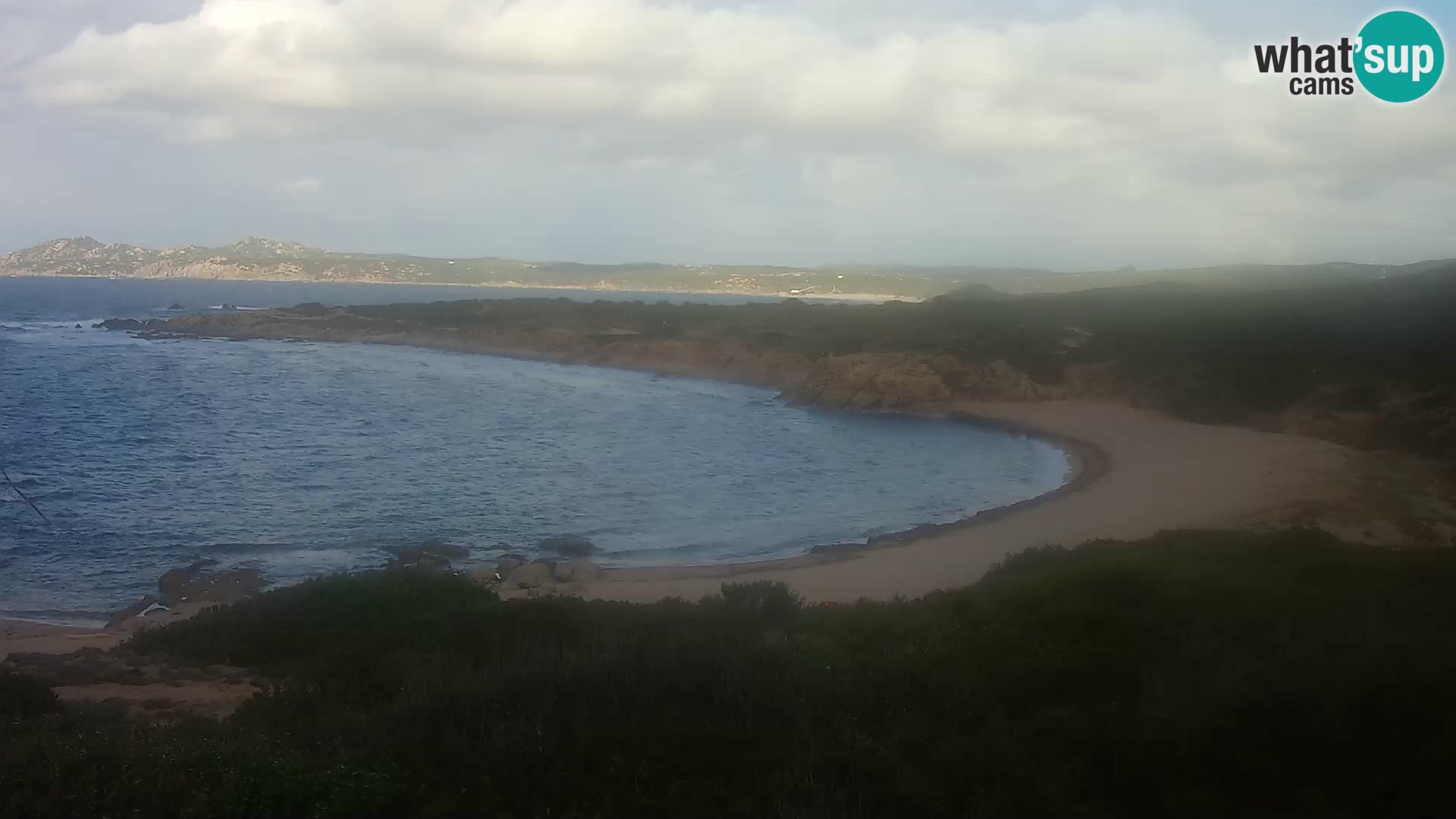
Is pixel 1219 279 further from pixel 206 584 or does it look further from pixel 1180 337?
pixel 206 584

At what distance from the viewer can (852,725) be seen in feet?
21.5

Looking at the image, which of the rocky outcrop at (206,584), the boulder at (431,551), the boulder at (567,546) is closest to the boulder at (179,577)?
the rocky outcrop at (206,584)

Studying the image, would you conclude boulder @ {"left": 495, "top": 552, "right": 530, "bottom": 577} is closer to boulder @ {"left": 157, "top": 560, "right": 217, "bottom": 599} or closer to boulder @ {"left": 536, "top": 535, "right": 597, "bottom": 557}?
boulder @ {"left": 536, "top": 535, "right": 597, "bottom": 557}

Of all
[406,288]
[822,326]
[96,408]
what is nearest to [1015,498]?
[96,408]

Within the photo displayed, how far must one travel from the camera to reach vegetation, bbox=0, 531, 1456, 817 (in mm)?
5461

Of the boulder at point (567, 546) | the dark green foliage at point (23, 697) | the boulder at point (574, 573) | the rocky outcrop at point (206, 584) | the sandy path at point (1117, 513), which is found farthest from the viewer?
the boulder at point (567, 546)

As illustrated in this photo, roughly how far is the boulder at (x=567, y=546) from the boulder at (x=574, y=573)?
963 mm

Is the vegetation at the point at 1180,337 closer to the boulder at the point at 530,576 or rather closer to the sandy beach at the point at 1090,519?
the sandy beach at the point at 1090,519

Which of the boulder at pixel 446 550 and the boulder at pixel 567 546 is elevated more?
the boulder at pixel 446 550

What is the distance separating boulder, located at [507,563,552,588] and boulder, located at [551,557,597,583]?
175 millimetres

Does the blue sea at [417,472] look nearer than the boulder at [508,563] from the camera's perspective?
No

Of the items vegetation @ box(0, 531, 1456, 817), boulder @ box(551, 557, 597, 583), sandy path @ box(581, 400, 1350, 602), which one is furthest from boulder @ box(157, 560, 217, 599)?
vegetation @ box(0, 531, 1456, 817)

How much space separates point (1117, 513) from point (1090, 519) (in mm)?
839

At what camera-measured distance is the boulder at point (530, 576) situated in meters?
15.8
